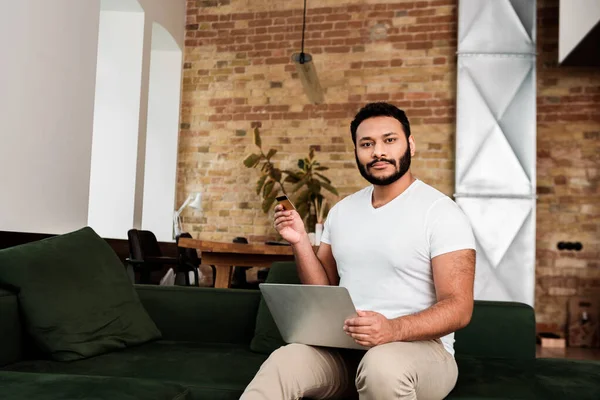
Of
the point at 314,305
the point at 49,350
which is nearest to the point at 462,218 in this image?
the point at 314,305

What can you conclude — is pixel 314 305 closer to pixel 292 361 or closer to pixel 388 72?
pixel 292 361

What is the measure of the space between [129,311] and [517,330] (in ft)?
5.11

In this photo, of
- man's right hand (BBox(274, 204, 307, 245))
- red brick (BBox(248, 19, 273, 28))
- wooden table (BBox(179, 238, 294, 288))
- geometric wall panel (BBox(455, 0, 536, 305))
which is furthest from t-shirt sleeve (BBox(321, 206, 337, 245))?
red brick (BBox(248, 19, 273, 28))

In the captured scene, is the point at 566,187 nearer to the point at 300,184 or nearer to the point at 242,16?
the point at 300,184

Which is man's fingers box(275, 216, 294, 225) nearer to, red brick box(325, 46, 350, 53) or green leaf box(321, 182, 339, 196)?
green leaf box(321, 182, 339, 196)

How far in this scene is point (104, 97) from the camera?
19.4 ft

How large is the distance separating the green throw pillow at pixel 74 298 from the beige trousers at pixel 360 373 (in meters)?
0.86

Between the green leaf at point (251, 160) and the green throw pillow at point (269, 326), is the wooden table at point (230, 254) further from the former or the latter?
the green leaf at point (251, 160)

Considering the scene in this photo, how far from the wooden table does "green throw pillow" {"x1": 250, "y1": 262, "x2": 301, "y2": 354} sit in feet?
5.16

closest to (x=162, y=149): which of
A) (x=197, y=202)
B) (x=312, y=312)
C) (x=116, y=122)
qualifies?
(x=197, y=202)

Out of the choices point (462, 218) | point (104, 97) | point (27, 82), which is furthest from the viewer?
point (104, 97)

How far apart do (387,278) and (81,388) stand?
37.0 inches

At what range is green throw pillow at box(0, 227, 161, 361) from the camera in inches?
85.6

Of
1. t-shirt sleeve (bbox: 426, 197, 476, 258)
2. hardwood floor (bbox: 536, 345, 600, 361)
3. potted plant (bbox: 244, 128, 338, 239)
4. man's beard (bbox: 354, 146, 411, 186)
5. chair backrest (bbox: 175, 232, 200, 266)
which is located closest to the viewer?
t-shirt sleeve (bbox: 426, 197, 476, 258)
